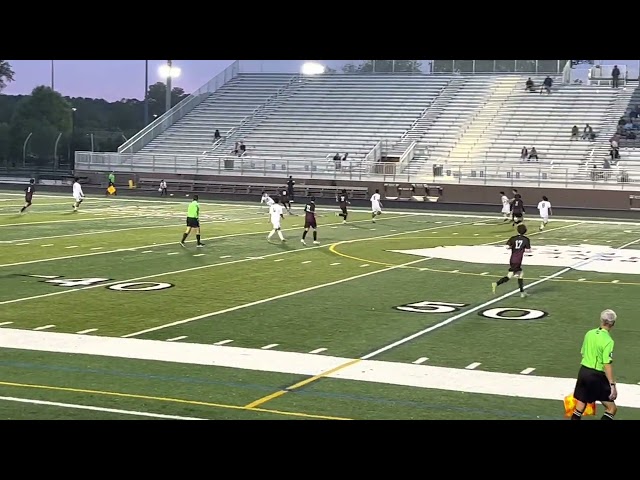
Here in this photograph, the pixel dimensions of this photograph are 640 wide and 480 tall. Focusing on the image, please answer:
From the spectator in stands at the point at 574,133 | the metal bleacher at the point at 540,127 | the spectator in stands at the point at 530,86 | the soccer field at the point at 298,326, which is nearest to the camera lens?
the soccer field at the point at 298,326

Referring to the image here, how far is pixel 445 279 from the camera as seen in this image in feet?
73.5

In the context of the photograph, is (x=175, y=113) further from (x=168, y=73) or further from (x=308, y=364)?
(x=308, y=364)

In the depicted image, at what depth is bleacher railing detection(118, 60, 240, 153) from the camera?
65.1 meters

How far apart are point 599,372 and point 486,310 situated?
8.50 metres

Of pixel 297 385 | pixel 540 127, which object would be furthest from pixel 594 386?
pixel 540 127

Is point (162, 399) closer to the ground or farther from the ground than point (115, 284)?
closer to the ground

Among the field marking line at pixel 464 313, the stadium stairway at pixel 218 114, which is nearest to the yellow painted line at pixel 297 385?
the field marking line at pixel 464 313

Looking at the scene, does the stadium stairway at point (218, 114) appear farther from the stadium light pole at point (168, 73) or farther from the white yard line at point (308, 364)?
the white yard line at point (308, 364)

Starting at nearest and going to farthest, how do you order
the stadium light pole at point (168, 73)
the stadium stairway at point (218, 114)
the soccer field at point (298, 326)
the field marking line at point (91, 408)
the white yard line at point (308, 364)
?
the field marking line at point (91, 408) → the soccer field at point (298, 326) → the white yard line at point (308, 364) → the stadium stairway at point (218, 114) → the stadium light pole at point (168, 73)

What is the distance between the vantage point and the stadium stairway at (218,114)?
212ft

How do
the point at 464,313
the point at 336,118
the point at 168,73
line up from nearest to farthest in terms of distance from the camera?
the point at 464,313, the point at 336,118, the point at 168,73

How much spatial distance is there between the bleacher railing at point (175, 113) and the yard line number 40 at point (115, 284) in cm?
4376

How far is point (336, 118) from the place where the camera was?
64250 mm
